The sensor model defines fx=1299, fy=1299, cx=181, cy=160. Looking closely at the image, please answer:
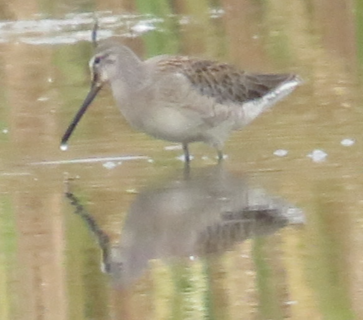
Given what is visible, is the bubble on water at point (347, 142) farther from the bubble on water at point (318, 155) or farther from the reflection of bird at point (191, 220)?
the reflection of bird at point (191, 220)

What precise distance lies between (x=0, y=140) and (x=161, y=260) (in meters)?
2.36

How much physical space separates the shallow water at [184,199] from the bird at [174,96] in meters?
0.20

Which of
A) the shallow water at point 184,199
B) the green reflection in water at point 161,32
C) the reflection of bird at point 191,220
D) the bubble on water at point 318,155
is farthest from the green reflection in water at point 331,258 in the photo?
the green reflection in water at point 161,32

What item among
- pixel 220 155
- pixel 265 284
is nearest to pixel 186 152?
pixel 220 155

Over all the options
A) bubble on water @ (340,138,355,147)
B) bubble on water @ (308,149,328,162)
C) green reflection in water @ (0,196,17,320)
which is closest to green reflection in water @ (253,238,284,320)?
green reflection in water @ (0,196,17,320)

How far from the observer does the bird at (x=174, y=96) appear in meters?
7.27

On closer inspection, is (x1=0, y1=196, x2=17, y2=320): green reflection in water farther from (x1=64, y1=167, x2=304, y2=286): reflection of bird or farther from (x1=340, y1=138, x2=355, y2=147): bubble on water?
(x1=340, y1=138, x2=355, y2=147): bubble on water

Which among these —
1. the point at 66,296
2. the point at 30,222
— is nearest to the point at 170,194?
the point at 30,222

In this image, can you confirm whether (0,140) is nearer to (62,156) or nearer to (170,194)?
(62,156)

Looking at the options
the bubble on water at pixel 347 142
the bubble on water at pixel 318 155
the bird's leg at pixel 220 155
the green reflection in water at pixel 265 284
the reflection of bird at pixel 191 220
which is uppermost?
the green reflection in water at pixel 265 284

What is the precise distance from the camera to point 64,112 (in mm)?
8555

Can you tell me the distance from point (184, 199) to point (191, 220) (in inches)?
15.6

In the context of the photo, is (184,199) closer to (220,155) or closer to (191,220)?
(191,220)

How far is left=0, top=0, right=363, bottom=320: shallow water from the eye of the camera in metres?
5.48
